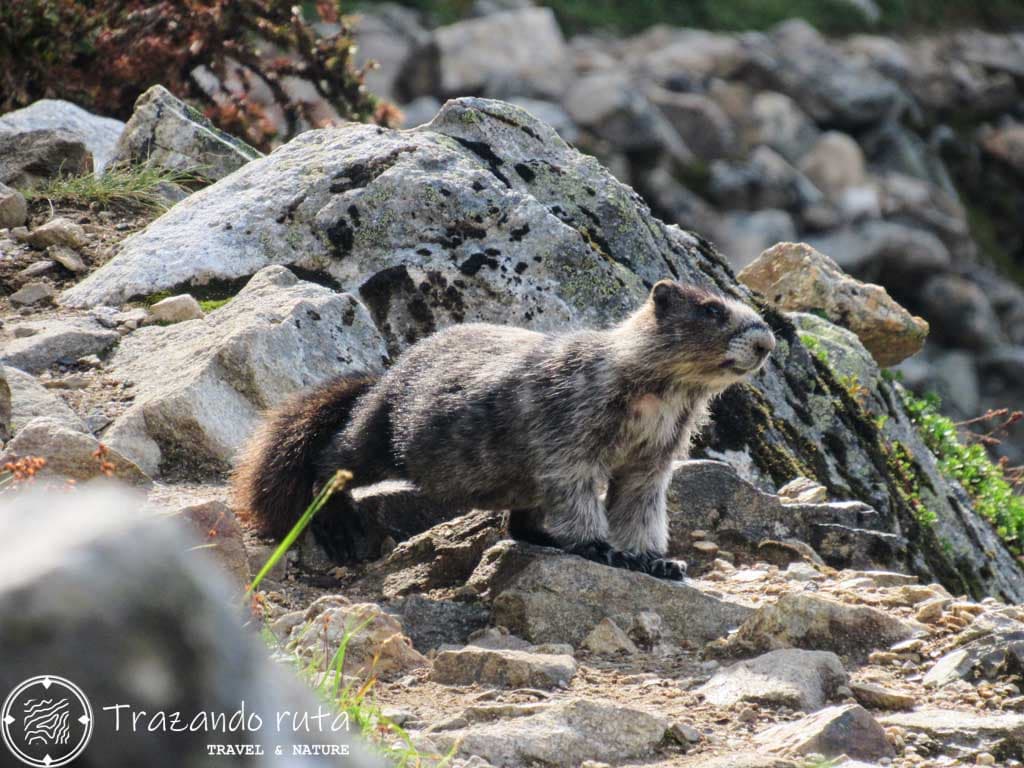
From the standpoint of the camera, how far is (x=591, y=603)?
5.28 meters

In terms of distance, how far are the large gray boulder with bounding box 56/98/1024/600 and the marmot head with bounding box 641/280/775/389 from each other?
1.15m

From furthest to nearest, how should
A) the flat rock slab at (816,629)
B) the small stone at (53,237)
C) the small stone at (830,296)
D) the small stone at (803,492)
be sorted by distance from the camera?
the small stone at (830,296), the small stone at (53,237), the small stone at (803,492), the flat rock slab at (816,629)

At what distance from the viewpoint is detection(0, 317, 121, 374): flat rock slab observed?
661 cm

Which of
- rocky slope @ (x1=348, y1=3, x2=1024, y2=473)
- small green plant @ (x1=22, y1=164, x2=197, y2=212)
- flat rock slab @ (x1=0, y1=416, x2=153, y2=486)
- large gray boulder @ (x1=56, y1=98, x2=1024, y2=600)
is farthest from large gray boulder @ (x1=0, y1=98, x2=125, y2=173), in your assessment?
rocky slope @ (x1=348, y1=3, x2=1024, y2=473)

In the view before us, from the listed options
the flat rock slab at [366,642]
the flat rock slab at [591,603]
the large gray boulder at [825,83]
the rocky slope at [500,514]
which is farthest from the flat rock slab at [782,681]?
the large gray boulder at [825,83]

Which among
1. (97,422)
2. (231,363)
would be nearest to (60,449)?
(97,422)

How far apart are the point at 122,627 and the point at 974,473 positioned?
9086 millimetres

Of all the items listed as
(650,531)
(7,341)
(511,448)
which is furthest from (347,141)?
(650,531)

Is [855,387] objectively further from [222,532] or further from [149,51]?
[149,51]

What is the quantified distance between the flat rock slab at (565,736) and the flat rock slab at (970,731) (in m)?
0.78

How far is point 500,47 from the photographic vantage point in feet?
82.2

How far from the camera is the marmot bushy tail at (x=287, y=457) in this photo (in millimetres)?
5938

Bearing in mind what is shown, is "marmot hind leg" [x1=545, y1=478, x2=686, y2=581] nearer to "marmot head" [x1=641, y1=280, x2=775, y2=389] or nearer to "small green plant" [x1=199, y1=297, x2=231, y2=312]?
"marmot head" [x1=641, y1=280, x2=775, y2=389]

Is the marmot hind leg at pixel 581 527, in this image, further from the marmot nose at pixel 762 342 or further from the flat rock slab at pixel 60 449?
the flat rock slab at pixel 60 449
